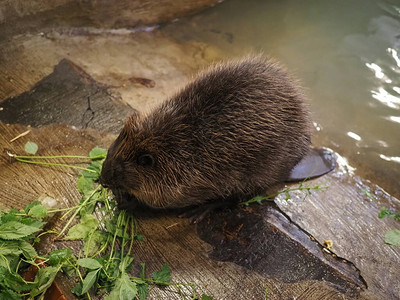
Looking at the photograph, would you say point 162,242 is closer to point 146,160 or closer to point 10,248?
point 146,160

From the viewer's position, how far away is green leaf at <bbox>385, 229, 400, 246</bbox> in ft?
9.55

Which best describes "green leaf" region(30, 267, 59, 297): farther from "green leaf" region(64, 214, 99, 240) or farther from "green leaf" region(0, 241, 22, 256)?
"green leaf" region(64, 214, 99, 240)

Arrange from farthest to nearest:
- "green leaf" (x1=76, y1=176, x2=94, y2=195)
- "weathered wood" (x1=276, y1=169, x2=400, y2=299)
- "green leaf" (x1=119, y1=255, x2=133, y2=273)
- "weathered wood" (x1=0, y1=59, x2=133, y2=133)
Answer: "weathered wood" (x1=0, y1=59, x2=133, y2=133)
"green leaf" (x1=76, y1=176, x2=94, y2=195)
"weathered wood" (x1=276, y1=169, x2=400, y2=299)
"green leaf" (x1=119, y1=255, x2=133, y2=273)

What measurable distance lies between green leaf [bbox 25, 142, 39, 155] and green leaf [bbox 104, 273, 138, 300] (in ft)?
4.08

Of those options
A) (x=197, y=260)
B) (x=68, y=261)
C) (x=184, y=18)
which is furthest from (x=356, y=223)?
(x=184, y=18)

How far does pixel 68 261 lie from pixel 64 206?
52 cm

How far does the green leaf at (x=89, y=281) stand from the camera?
2250mm

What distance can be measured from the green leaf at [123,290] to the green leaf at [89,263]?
0.16 metres

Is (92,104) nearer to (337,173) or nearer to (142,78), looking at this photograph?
(142,78)

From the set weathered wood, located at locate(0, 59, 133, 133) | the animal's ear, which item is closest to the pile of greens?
the animal's ear

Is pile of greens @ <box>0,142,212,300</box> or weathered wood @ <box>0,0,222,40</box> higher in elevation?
weathered wood @ <box>0,0,222,40</box>

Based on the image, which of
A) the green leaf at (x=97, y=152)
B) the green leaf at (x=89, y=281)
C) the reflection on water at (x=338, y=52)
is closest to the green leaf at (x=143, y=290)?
the green leaf at (x=89, y=281)

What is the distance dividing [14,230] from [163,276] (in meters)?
0.93

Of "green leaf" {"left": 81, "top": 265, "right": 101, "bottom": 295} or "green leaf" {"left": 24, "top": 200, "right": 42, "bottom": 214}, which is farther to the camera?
"green leaf" {"left": 24, "top": 200, "right": 42, "bottom": 214}
